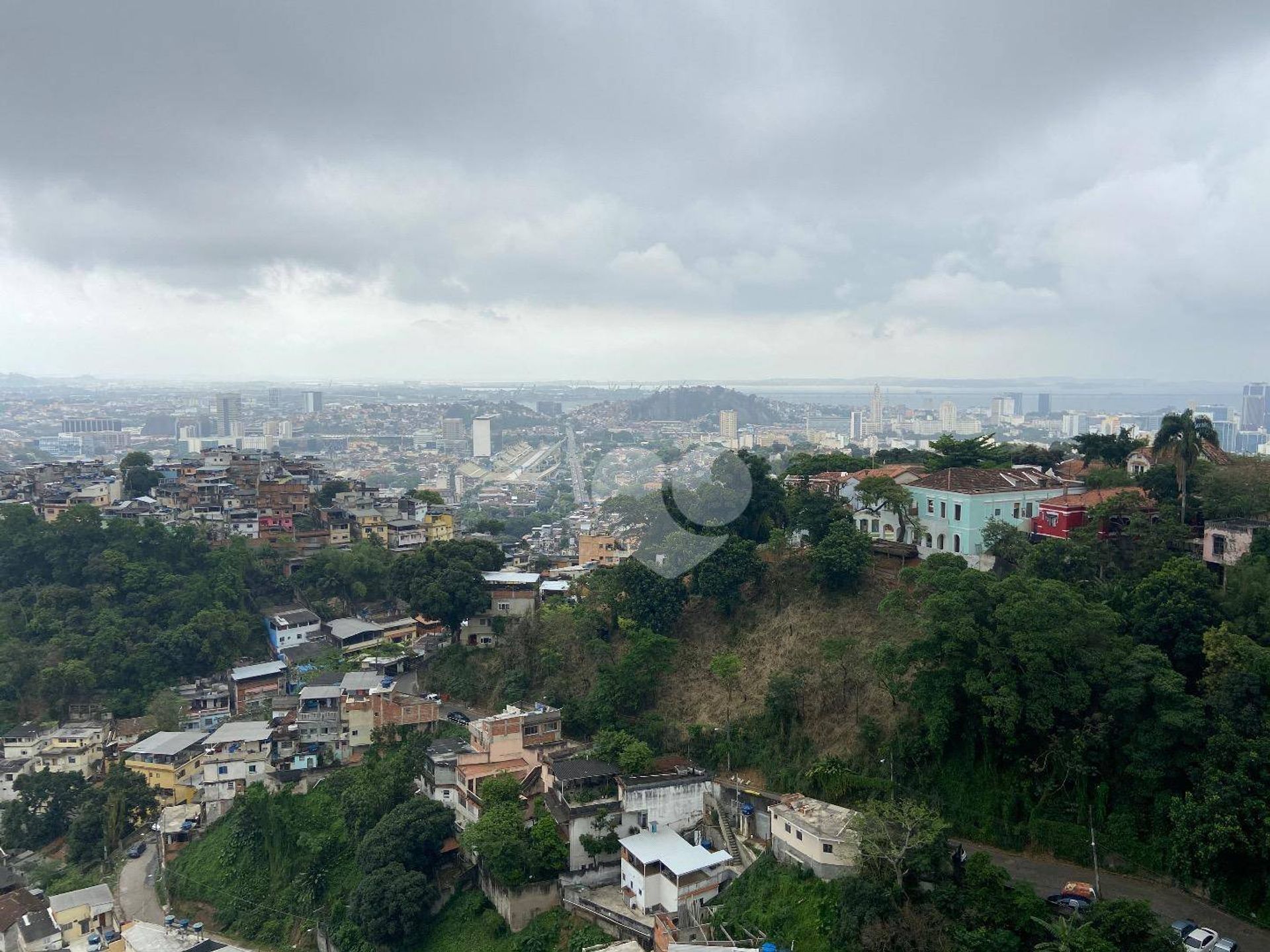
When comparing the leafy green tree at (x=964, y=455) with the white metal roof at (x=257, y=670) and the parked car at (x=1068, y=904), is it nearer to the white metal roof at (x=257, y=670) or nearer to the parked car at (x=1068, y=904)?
the parked car at (x=1068, y=904)

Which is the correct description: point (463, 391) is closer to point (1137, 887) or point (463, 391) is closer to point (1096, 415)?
point (1096, 415)

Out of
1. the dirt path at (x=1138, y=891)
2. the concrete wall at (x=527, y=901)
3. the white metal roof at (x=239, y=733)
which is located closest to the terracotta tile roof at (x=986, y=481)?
the dirt path at (x=1138, y=891)

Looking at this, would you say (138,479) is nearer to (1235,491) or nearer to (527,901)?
(527,901)

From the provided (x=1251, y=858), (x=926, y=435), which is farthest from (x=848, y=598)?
(x=926, y=435)

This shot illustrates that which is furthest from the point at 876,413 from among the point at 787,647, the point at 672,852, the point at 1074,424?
the point at 672,852

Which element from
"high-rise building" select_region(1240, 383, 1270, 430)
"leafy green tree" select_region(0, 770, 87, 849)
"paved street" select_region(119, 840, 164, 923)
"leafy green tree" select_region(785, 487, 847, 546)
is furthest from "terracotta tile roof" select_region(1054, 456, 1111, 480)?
"high-rise building" select_region(1240, 383, 1270, 430)

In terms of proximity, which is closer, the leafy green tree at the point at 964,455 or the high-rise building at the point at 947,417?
the leafy green tree at the point at 964,455

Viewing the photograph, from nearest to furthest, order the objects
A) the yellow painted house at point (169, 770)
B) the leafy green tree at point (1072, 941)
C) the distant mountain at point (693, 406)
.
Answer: the leafy green tree at point (1072, 941)
the yellow painted house at point (169, 770)
the distant mountain at point (693, 406)

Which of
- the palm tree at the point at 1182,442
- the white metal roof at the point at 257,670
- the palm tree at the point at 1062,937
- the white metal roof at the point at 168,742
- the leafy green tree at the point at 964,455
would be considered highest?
the palm tree at the point at 1182,442
